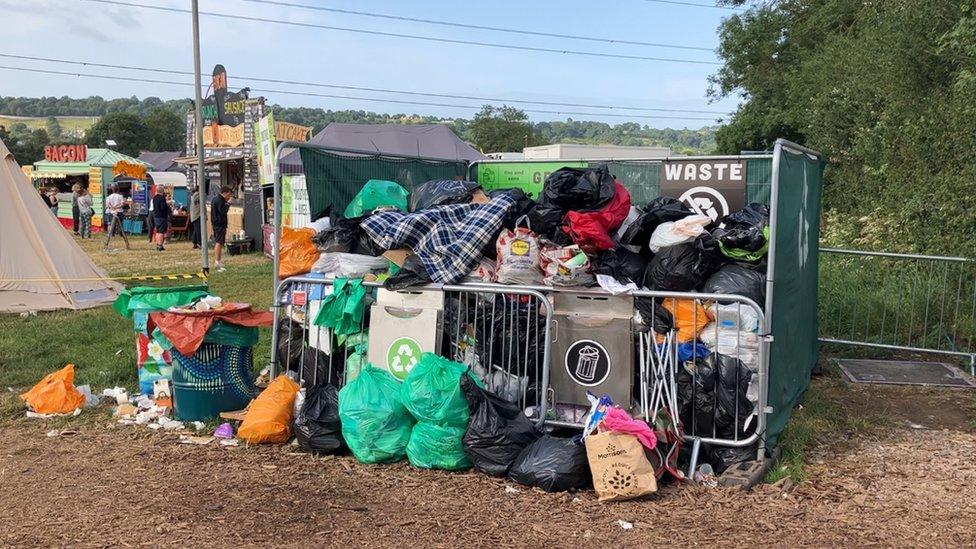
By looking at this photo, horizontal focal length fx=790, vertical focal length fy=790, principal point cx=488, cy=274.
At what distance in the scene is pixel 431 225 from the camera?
5.89 meters

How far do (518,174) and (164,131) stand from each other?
88.6 m

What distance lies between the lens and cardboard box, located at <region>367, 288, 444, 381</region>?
546 centimetres

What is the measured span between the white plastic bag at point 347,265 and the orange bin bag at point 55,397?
2.29 m

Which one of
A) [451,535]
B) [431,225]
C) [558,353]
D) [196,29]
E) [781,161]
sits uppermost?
[196,29]

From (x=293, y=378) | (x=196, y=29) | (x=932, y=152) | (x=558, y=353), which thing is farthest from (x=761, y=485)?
(x=196, y=29)

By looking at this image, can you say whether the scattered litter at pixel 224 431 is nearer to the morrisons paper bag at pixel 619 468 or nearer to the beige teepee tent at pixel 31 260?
the morrisons paper bag at pixel 619 468

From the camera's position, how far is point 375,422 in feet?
16.4

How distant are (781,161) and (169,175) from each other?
112 ft

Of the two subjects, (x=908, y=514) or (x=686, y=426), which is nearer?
(x=908, y=514)

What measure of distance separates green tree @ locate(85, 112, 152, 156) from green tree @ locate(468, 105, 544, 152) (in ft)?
128

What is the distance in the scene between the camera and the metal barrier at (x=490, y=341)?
5355mm

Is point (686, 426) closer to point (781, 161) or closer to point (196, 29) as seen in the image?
point (781, 161)

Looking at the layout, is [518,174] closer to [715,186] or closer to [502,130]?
[715,186]

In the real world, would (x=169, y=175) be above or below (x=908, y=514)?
above
